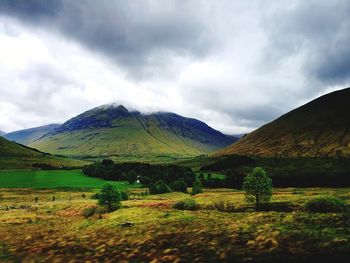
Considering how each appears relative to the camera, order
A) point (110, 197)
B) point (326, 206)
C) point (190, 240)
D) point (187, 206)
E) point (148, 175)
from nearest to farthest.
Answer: point (190, 240) → point (326, 206) → point (187, 206) → point (110, 197) → point (148, 175)

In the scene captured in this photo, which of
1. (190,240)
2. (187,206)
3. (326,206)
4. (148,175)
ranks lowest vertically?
(190,240)

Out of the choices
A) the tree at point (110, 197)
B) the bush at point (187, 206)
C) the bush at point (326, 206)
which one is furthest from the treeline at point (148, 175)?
the bush at point (326, 206)

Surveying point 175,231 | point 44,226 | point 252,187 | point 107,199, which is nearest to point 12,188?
point 107,199

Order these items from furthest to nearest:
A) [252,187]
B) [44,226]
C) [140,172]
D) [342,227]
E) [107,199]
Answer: [140,172], [107,199], [252,187], [44,226], [342,227]

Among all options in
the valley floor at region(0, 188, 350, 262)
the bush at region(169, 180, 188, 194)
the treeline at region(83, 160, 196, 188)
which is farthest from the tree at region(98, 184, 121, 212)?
the treeline at region(83, 160, 196, 188)

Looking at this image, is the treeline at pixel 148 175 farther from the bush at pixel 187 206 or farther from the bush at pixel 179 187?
the bush at pixel 187 206

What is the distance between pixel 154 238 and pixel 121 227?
28.9ft

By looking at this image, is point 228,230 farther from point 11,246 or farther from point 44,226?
point 44,226

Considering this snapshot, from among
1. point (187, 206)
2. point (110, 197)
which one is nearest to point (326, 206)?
point (187, 206)

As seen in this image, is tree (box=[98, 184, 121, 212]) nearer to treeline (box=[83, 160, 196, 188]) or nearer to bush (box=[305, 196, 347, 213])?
bush (box=[305, 196, 347, 213])

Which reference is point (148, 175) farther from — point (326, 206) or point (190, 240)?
point (190, 240)

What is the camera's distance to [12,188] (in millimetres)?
139375

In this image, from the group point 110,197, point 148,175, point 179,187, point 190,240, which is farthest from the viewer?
point 148,175

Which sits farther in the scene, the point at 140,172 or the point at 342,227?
the point at 140,172
